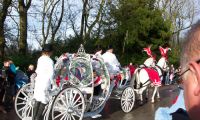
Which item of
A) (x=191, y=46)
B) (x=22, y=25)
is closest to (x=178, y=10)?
(x=22, y=25)

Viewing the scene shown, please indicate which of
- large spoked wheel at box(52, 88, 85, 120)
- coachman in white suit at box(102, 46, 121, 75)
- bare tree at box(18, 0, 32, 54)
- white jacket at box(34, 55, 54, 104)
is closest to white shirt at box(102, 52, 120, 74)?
coachman in white suit at box(102, 46, 121, 75)

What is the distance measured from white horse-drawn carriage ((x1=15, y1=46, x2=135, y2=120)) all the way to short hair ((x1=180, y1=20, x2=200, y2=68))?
25.1ft

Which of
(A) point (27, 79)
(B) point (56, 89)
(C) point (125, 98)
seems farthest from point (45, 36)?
(B) point (56, 89)

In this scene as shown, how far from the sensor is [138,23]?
34219 millimetres

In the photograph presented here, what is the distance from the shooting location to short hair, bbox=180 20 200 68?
4.41ft

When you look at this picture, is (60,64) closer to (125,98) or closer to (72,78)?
(72,78)

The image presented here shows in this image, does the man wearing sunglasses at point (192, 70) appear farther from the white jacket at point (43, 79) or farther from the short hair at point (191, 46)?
the white jacket at point (43, 79)

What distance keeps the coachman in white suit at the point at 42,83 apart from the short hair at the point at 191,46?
7656 mm

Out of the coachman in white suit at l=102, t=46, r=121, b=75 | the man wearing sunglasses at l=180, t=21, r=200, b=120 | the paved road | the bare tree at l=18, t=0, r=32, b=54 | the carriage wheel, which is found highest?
the bare tree at l=18, t=0, r=32, b=54

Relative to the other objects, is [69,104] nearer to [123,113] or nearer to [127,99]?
[123,113]

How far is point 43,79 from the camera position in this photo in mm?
8977

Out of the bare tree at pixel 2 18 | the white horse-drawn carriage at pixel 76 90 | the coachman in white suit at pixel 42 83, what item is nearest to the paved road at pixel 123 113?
the white horse-drawn carriage at pixel 76 90

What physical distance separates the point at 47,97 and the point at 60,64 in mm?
1522

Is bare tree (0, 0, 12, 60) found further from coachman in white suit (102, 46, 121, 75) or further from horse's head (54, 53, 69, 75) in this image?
horse's head (54, 53, 69, 75)
